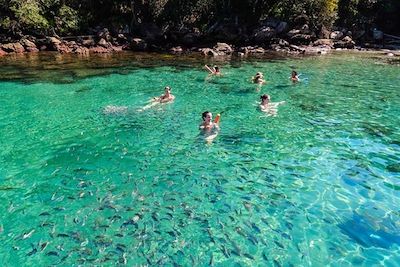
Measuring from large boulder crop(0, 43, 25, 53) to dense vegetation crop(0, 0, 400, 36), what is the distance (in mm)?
4688

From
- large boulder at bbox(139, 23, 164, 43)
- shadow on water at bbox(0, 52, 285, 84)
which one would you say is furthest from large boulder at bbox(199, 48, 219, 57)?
large boulder at bbox(139, 23, 164, 43)

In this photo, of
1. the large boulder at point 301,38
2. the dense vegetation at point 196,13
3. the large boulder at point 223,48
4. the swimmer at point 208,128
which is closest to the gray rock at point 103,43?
the dense vegetation at point 196,13

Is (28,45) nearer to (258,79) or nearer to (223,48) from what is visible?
(223,48)

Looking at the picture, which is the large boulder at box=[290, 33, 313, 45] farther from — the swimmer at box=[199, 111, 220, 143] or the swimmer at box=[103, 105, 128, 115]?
the swimmer at box=[199, 111, 220, 143]

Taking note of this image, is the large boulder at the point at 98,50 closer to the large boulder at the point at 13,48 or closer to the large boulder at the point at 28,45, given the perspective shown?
the large boulder at the point at 28,45

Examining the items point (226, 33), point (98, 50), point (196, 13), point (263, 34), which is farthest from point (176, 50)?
point (263, 34)

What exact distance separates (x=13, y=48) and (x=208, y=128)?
32.6 m

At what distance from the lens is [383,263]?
7.50 m

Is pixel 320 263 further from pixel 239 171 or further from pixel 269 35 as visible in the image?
pixel 269 35

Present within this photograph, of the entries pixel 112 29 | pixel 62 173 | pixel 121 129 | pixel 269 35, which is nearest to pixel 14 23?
pixel 112 29

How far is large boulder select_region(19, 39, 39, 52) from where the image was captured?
131ft

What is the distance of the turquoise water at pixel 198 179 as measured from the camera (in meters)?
7.85

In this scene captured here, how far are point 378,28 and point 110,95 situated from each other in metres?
46.5

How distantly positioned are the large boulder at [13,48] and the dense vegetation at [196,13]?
15.4 feet
